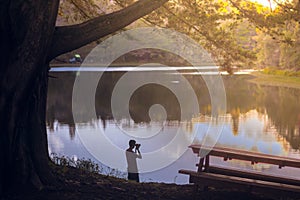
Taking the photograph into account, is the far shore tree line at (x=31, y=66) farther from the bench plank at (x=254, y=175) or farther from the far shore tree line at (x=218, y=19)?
the bench plank at (x=254, y=175)

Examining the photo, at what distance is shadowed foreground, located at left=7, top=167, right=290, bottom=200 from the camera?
5.33 metres

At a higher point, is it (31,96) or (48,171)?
(31,96)

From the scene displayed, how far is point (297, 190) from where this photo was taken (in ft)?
18.6

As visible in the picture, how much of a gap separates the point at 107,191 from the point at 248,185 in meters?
1.78

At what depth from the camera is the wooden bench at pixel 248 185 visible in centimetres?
570

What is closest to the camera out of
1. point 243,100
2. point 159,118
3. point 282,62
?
point 159,118

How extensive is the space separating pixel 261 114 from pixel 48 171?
19.8 metres

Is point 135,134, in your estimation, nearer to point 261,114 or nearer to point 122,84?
point 261,114

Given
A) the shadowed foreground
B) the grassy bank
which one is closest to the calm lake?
the shadowed foreground

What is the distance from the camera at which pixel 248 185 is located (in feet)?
19.0

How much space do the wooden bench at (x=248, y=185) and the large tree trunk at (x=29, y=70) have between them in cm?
192

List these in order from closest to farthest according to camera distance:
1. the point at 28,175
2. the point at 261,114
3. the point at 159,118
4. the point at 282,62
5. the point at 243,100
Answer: the point at 28,175 → the point at 159,118 → the point at 261,114 → the point at 243,100 → the point at 282,62

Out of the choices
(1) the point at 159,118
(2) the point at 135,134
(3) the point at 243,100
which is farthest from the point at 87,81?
(2) the point at 135,134

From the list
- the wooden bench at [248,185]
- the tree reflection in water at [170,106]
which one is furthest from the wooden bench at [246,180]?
the tree reflection in water at [170,106]
